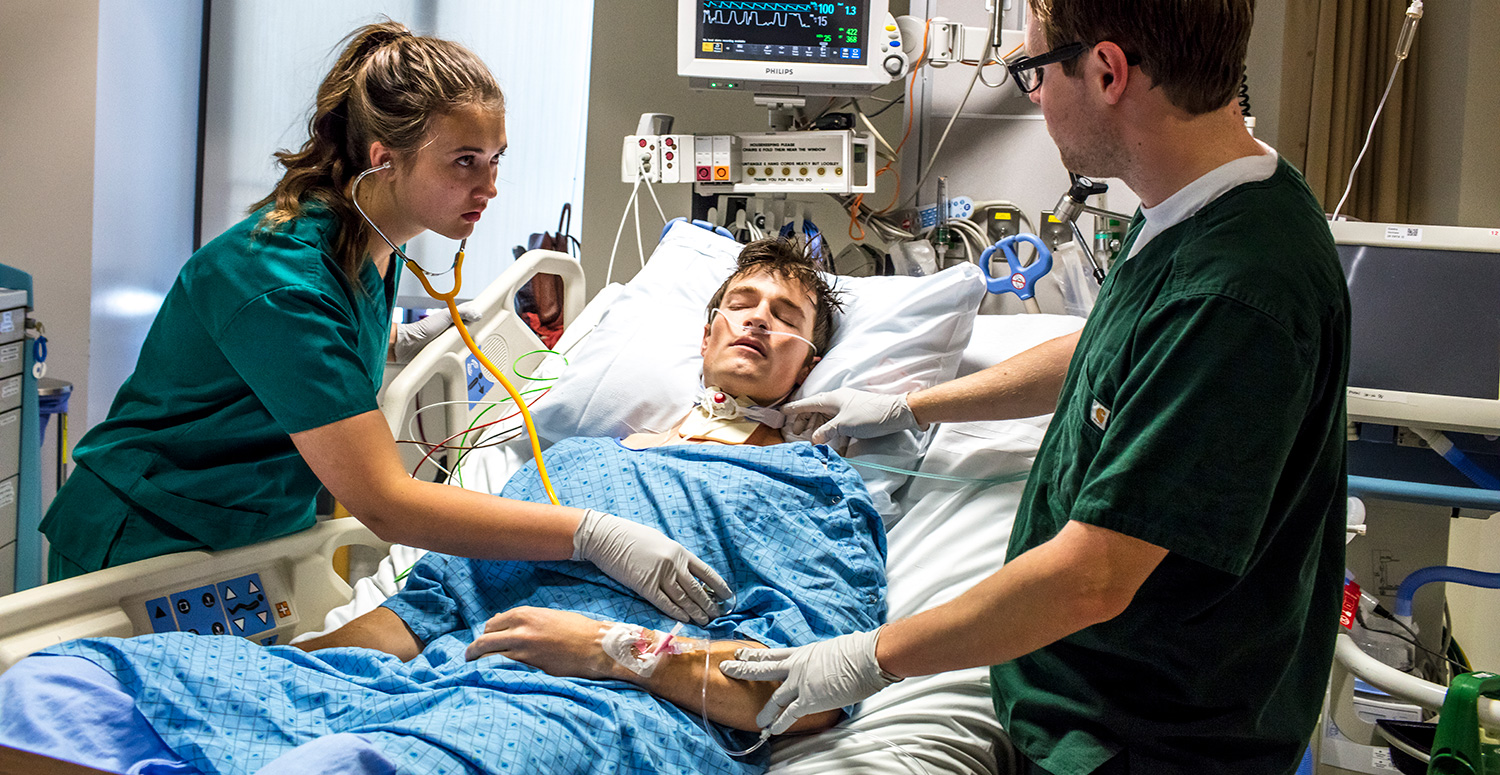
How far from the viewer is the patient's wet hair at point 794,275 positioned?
2.05 metres

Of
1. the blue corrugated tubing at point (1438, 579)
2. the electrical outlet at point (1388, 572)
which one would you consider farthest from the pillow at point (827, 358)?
the electrical outlet at point (1388, 572)

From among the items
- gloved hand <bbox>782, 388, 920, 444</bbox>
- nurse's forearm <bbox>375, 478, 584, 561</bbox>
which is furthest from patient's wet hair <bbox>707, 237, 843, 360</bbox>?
nurse's forearm <bbox>375, 478, 584, 561</bbox>

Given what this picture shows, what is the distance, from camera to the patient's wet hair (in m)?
2.05

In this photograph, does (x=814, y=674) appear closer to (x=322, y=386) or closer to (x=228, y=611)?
(x=322, y=386)

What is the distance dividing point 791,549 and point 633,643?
0.33m

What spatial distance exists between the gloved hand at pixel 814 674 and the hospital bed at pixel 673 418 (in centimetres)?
10

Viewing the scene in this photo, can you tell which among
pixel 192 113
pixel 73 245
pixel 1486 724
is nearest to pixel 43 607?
pixel 1486 724

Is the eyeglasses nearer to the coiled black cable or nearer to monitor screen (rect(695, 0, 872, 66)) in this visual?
the coiled black cable

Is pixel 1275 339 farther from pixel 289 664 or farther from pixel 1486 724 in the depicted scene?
pixel 289 664

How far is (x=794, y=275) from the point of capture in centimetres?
204

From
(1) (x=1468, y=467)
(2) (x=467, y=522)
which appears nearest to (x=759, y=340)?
(2) (x=467, y=522)

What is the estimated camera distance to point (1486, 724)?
1.37m

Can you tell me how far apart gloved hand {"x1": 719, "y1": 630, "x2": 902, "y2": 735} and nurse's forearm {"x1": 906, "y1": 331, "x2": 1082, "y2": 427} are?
631 millimetres

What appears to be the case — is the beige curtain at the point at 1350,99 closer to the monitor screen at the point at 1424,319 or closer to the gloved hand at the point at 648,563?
the monitor screen at the point at 1424,319
